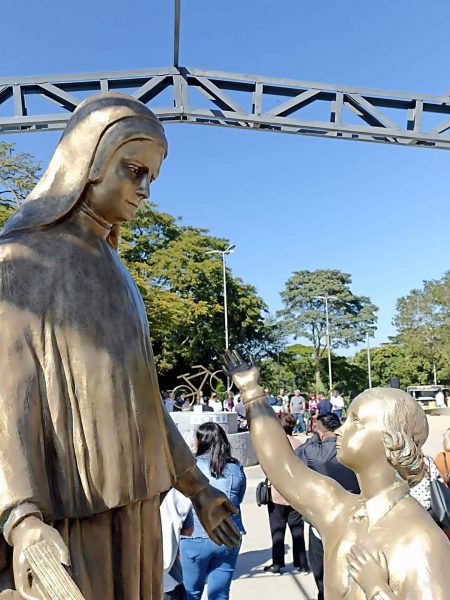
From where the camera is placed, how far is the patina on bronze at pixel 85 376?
140cm

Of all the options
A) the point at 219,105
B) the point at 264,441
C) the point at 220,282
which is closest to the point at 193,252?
the point at 220,282

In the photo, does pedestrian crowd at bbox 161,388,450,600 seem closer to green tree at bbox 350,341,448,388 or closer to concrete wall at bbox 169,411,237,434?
concrete wall at bbox 169,411,237,434

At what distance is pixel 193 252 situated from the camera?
31.1 metres

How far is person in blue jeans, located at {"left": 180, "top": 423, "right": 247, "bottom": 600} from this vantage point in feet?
15.0

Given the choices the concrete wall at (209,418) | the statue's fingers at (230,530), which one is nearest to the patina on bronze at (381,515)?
the statue's fingers at (230,530)

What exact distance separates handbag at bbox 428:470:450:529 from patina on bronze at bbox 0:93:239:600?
7.53 ft

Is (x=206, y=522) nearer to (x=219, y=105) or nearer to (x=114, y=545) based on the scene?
(x=114, y=545)

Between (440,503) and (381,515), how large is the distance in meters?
1.92

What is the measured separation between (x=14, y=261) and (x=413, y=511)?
1335 millimetres

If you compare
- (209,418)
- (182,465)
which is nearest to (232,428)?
(209,418)

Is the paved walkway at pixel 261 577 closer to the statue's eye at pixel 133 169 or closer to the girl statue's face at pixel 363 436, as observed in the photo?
the girl statue's face at pixel 363 436

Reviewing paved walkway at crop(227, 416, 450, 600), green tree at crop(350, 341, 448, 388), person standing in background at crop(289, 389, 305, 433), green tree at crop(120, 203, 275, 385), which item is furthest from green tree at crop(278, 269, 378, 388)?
paved walkway at crop(227, 416, 450, 600)

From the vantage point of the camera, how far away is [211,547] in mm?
4562

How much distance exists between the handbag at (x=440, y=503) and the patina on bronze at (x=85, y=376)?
2296mm
